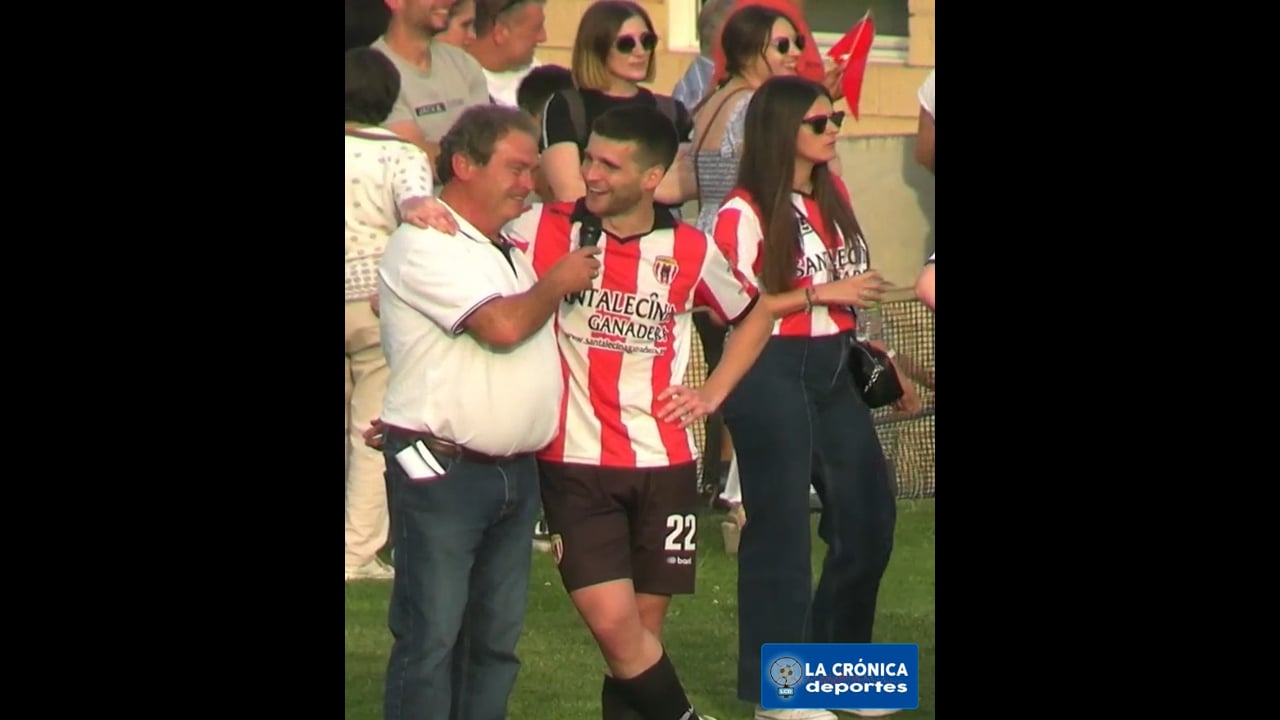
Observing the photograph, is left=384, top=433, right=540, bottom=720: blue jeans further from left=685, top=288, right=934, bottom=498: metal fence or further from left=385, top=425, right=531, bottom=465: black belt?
left=685, top=288, right=934, bottom=498: metal fence

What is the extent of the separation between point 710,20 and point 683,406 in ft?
3.70

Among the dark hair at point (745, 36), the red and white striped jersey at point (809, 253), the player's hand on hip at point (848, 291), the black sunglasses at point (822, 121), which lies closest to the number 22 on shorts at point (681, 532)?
the red and white striped jersey at point (809, 253)

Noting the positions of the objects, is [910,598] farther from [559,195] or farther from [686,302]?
[559,195]

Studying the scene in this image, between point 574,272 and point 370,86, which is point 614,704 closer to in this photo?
point 574,272

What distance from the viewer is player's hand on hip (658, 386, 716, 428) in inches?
249

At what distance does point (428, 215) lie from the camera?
608 centimetres

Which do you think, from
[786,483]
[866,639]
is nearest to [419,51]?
[786,483]

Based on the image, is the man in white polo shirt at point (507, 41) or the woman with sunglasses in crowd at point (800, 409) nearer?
the man in white polo shirt at point (507, 41)

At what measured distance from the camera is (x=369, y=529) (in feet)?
20.8

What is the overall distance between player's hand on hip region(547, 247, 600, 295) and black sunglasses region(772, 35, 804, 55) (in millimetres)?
884

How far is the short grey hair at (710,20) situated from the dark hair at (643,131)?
27 centimetres

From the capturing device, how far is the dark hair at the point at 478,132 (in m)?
6.13

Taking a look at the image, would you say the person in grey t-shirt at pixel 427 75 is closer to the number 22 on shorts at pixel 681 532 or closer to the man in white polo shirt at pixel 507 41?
the man in white polo shirt at pixel 507 41

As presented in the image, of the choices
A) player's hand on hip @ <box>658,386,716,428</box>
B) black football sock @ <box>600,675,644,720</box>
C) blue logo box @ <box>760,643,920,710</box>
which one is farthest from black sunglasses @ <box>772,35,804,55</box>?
black football sock @ <box>600,675,644,720</box>
